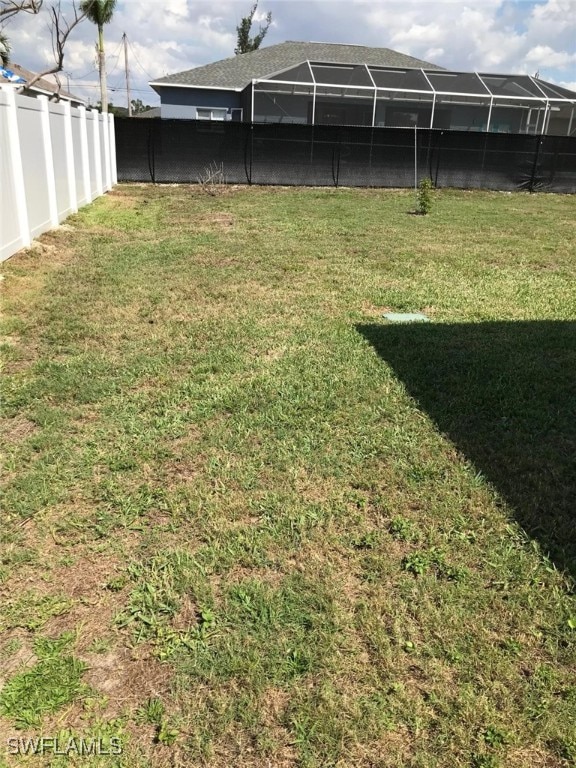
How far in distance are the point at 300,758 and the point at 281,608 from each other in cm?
55

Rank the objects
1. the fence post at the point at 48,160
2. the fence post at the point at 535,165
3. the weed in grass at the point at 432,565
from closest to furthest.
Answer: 1. the weed in grass at the point at 432,565
2. the fence post at the point at 48,160
3. the fence post at the point at 535,165

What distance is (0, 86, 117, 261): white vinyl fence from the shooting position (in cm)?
697

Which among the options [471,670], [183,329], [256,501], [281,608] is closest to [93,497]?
[256,501]

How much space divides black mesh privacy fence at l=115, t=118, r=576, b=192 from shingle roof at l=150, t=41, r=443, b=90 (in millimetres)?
8807

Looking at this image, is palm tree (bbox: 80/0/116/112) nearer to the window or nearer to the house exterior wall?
the house exterior wall

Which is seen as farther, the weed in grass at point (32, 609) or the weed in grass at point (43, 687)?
the weed in grass at point (32, 609)

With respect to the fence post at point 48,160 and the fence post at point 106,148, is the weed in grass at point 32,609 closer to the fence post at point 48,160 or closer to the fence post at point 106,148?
the fence post at point 48,160

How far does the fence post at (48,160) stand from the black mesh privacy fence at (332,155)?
8.56 meters

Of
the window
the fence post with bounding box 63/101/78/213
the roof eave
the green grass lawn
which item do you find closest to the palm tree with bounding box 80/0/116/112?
the roof eave

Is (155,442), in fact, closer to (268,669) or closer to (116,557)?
(116,557)

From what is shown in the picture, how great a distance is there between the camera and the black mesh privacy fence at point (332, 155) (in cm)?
1706

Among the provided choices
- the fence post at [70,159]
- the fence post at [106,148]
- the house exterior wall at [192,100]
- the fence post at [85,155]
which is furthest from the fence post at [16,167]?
the house exterior wall at [192,100]

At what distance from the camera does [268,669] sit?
190cm

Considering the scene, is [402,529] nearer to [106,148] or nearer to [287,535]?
[287,535]
